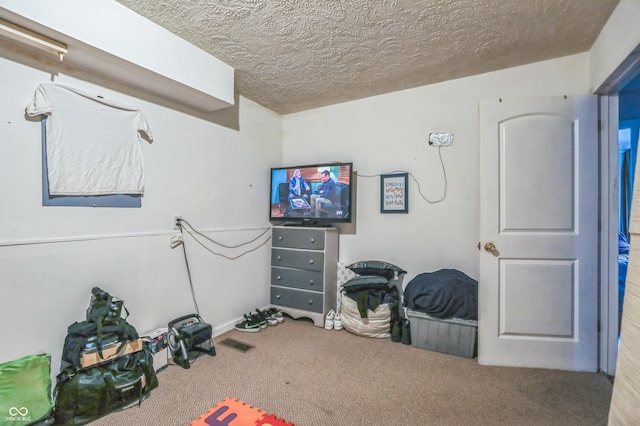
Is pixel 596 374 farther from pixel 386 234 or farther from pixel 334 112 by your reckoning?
pixel 334 112

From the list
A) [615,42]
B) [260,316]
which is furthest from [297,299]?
[615,42]

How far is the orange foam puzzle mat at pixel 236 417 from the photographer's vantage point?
5.29 ft

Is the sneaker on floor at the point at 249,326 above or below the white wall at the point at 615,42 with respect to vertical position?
below

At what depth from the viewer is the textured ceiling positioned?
1.77 meters

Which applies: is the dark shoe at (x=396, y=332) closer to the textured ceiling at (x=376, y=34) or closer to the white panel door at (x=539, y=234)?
the white panel door at (x=539, y=234)

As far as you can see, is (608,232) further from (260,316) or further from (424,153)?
(260,316)

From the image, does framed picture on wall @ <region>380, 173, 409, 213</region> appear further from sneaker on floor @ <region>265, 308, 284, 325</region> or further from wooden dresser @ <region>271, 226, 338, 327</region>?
sneaker on floor @ <region>265, 308, 284, 325</region>

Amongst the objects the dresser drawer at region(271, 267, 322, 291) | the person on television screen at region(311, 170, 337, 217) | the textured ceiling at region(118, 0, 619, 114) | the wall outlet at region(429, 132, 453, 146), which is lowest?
the dresser drawer at region(271, 267, 322, 291)

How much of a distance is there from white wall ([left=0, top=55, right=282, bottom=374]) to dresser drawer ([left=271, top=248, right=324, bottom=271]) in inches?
6.1

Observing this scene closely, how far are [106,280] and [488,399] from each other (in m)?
2.66

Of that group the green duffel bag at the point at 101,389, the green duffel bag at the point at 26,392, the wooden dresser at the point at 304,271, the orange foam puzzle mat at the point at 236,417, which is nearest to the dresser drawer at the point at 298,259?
the wooden dresser at the point at 304,271

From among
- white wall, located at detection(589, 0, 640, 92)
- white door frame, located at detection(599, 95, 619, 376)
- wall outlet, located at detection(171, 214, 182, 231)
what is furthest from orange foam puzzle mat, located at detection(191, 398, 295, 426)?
white wall, located at detection(589, 0, 640, 92)

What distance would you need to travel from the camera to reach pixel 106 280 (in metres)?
2.06

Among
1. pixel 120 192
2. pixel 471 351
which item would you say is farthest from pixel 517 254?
pixel 120 192
